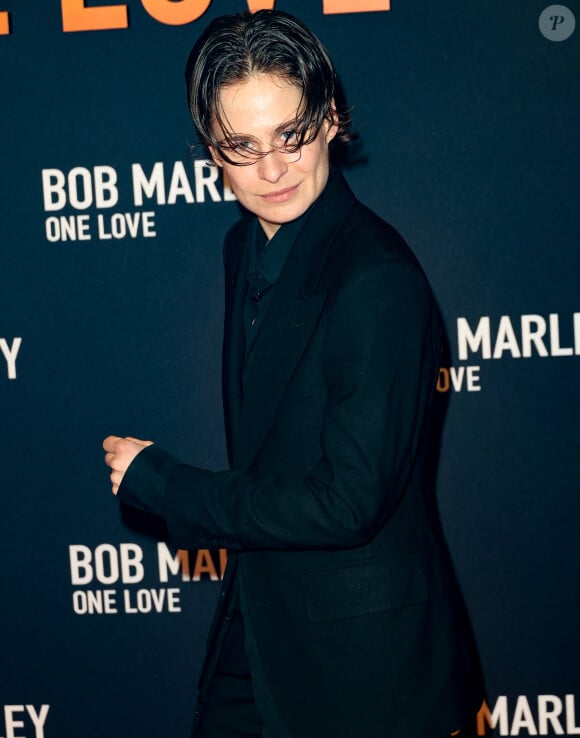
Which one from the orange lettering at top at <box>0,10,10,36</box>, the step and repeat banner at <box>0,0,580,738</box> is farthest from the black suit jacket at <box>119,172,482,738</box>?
the orange lettering at top at <box>0,10,10,36</box>

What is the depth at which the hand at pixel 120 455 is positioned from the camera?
1357 millimetres

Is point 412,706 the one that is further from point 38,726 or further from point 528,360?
point 38,726

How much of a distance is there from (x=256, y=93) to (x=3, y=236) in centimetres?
118

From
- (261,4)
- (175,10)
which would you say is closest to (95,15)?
(175,10)

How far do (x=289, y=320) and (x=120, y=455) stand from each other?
33cm

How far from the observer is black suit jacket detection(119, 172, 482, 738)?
3.96 ft

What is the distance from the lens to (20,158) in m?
2.25

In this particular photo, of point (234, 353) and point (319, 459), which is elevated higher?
point (234, 353)

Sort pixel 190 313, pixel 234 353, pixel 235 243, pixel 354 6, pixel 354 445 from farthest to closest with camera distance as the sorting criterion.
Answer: pixel 190 313 < pixel 354 6 < pixel 235 243 < pixel 234 353 < pixel 354 445

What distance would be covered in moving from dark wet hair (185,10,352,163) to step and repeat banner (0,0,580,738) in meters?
0.86

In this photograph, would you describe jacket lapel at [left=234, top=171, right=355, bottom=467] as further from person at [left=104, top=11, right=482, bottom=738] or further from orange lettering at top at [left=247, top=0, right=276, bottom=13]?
orange lettering at top at [left=247, top=0, right=276, bottom=13]

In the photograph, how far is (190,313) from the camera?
89.3 inches

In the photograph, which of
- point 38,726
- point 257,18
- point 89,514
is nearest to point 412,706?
point 257,18

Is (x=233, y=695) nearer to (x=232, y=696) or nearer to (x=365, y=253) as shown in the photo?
(x=232, y=696)
